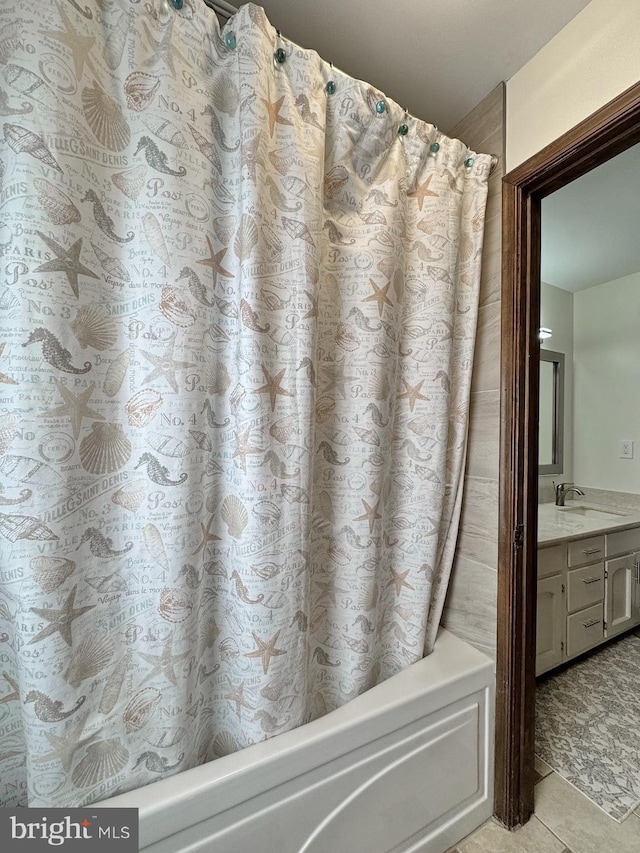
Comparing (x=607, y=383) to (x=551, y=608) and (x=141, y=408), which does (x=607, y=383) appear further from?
(x=141, y=408)

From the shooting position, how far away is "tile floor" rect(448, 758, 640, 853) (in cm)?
111

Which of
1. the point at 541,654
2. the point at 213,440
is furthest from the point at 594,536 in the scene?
the point at 213,440

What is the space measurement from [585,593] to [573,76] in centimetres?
234

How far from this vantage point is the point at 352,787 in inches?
35.9

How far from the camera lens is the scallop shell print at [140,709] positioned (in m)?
0.78

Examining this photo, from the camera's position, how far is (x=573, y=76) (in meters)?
1.01

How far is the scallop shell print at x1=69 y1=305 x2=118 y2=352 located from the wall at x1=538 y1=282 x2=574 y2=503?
2.93 m

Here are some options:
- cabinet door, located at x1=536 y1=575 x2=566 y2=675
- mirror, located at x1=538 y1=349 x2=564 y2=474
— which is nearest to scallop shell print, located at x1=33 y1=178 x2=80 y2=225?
cabinet door, located at x1=536 y1=575 x2=566 y2=675

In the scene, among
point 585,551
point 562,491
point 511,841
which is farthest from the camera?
point 562,491

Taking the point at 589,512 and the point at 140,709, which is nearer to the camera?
the point at 140,709

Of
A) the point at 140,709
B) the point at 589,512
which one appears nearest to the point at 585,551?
the point at 589,512

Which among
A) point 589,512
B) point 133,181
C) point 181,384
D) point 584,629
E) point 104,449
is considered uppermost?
point 133,181

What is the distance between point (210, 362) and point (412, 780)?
4.21ft
